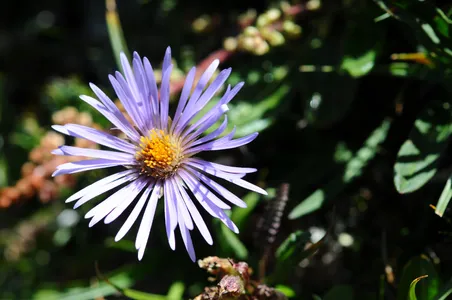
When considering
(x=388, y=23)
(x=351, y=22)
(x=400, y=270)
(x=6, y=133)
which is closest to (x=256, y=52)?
(x=351, y=22)

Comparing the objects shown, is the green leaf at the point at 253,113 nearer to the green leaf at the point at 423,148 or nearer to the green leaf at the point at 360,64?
the green leaf at the point at 360,64

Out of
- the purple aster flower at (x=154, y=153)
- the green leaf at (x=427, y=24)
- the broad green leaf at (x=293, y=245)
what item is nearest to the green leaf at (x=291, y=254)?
the broad green leaf at (x=293, y=245)

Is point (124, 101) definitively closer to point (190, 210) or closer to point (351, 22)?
point (190, 210)

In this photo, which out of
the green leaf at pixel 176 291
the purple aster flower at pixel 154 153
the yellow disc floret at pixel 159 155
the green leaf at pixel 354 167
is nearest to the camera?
the purple aster flower at pixel 154 153

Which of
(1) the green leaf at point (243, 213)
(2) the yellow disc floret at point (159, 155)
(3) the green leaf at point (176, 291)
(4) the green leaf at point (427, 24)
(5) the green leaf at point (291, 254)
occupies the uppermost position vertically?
(2) the yellow disc floret at point (159, 155)

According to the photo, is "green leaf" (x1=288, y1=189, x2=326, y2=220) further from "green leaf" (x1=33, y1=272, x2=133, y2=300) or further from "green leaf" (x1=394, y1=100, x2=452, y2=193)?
"green leaf" (x1=33, y1=272, x2=133, y2=300)

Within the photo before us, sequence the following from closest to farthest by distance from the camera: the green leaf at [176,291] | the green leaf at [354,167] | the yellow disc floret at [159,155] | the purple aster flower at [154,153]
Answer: the purple aster flower at [154,153] → the yellow disc floret at [159,155] → the green leaf at [354,167] → the green leaf at [176,291]

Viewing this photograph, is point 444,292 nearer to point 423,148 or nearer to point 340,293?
point 340,293

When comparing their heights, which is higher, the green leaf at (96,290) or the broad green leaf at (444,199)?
the green leaf at (96,290)
